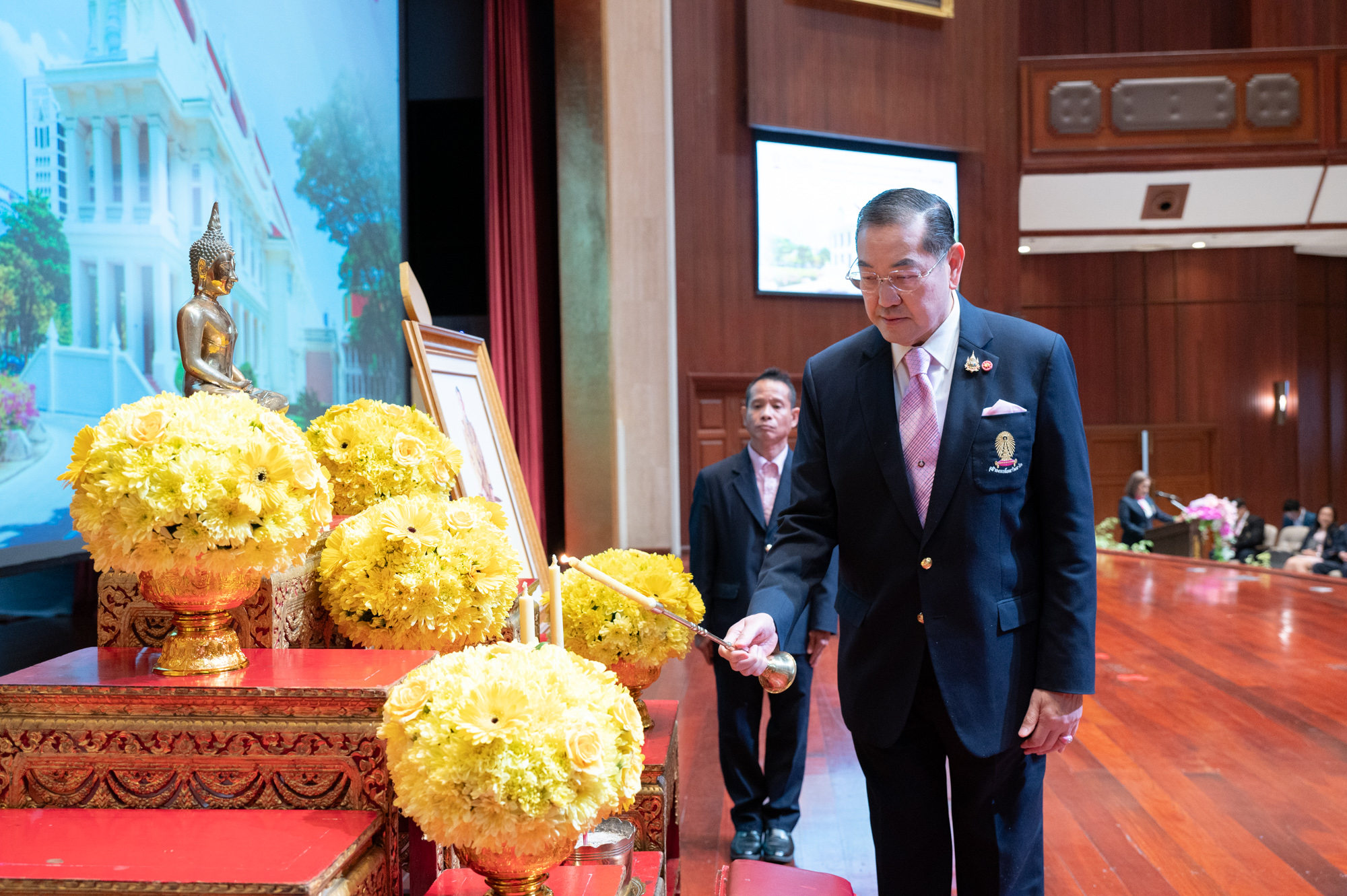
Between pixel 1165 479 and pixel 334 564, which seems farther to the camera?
pixel 1165 479

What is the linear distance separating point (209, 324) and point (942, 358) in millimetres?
1243

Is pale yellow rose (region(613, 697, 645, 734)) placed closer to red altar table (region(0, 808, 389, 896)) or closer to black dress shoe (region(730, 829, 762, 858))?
red altar table (region(0, 808, 389, 896))

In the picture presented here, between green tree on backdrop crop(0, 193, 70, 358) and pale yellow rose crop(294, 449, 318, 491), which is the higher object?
green tree on backdrop crop(0, 193, 70, 358)

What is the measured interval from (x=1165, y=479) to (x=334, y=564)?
1433 centimetres

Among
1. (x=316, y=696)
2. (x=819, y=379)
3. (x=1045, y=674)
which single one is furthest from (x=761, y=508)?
(x=316, y=696)

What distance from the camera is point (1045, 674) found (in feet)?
5.23

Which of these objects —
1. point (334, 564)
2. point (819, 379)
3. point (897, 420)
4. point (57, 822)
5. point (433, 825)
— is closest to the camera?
point (433, 825)

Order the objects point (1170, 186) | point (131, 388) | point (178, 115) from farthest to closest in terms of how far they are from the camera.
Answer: point (1170, 186) < point (178, 115) < point (131, 388)

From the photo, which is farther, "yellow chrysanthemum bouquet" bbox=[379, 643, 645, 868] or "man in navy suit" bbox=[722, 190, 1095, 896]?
"man in navy suit" bbox=[722, 190, 1095, 896]

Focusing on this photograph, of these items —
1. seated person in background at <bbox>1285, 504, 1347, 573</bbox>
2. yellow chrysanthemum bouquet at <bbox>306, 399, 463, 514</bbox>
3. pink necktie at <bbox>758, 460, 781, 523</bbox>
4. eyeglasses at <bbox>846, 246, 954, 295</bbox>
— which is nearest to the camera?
eyeglasses at <bbox>846, 246, 954, 295</bbox>

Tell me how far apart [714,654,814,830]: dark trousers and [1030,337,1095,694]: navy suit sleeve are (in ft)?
4.60

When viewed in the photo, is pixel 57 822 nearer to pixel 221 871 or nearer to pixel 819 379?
pixel 221 871

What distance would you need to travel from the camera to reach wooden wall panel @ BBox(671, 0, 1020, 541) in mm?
8594

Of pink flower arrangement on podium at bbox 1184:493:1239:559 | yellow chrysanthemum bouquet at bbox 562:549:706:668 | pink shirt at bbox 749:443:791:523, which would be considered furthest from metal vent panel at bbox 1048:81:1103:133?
A: yellow chrysanthemum bouquet at bbox 562:549:706:668
